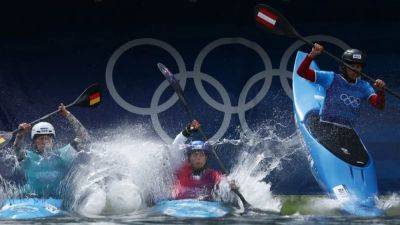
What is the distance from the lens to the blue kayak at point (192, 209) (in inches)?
429

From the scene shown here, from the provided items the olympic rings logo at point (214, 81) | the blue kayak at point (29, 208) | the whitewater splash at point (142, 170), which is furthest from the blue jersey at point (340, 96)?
the blue kayak at point (29, 208)

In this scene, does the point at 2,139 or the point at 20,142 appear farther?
the point at 2,139

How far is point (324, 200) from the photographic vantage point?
12.1m

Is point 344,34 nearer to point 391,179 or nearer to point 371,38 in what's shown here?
point 371,38

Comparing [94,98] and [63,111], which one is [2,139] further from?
[94,98]

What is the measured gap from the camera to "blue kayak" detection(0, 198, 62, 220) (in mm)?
10836

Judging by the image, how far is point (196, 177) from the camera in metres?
11.6

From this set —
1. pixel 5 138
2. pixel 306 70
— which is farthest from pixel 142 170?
pixel 306 70

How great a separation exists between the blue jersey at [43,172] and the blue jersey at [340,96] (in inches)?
105

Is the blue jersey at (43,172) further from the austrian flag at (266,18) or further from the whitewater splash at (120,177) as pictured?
the austrian flag at (266,18)

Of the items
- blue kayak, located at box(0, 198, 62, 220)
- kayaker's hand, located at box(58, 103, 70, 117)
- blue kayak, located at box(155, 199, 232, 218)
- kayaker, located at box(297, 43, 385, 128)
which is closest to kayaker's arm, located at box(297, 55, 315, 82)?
kayaker, located at box(297, 43, 385, 128)

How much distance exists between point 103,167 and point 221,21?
2.09m

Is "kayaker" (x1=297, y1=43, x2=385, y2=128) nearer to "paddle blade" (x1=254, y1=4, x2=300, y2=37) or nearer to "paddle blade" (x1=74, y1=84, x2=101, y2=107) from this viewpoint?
"paddle blade" (x1=254, y1=4, x2=300, y2=37)

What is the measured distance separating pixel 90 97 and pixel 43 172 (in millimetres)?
1163
